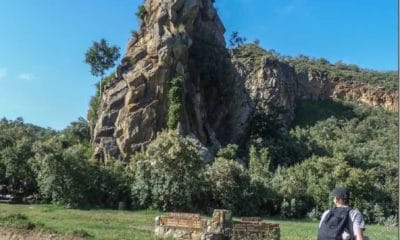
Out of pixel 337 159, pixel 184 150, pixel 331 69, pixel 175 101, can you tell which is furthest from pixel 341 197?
pixel 331 69

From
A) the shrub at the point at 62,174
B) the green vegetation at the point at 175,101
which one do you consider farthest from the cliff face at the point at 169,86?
the shrub at the point at 62,174

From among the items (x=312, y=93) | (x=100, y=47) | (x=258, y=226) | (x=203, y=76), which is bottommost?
(x=258, y=226)

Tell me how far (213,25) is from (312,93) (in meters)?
55.2

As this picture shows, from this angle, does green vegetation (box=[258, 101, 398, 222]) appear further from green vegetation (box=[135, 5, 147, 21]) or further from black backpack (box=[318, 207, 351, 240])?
black backpack (box=[318, 207, 351, 240])

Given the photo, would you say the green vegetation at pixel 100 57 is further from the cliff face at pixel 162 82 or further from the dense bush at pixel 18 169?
the dense bush at pixel 18 169

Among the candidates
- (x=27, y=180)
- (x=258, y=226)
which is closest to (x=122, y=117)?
(x=27, y=180)

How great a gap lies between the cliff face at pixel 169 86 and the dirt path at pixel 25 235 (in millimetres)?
29895

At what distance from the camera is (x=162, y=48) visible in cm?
4891

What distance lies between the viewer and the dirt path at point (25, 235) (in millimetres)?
15227

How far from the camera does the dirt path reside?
15227mm

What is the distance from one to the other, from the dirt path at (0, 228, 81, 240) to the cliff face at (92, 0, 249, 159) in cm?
2990

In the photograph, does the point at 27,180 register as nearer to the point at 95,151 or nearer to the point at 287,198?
the point at 95,151

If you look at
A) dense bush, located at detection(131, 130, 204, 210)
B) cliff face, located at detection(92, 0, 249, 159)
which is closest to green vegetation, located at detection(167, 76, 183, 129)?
cliff face, located at detection(92, 0, 249, 159)

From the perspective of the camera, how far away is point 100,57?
59844 millimetres
